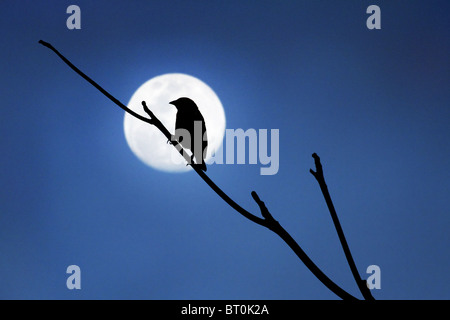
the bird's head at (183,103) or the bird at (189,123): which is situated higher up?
Answer: the bird's head at (183,103)

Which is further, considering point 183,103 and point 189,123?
point 189,123

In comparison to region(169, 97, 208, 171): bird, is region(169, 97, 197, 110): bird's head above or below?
above

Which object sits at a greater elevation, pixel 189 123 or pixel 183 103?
pixel 183 103
